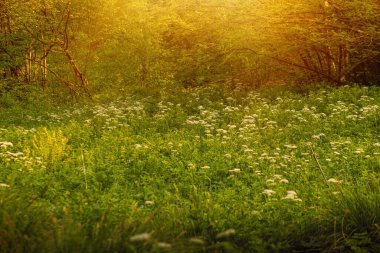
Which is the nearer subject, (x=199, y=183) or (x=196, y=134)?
(x=199, y=183)

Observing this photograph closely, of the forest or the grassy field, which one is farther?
the forest

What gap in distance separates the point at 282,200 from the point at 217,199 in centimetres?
96

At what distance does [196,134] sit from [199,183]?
11.8ft

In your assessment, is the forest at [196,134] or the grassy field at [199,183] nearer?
the grassy field at [199,183]

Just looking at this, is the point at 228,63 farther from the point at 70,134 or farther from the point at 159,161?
the point at 159,161

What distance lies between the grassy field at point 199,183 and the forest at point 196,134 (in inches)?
1.1

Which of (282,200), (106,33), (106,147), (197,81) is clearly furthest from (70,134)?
(106,33)

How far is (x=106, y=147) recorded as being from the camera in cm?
938

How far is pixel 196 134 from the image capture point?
1066cm

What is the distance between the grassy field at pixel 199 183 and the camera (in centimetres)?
398

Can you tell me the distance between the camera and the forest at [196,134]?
14.7 feet

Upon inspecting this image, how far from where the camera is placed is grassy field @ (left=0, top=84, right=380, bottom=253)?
3984 mm

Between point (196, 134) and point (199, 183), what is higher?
point (199, 183)

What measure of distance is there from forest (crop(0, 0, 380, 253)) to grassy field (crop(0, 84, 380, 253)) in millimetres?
28
